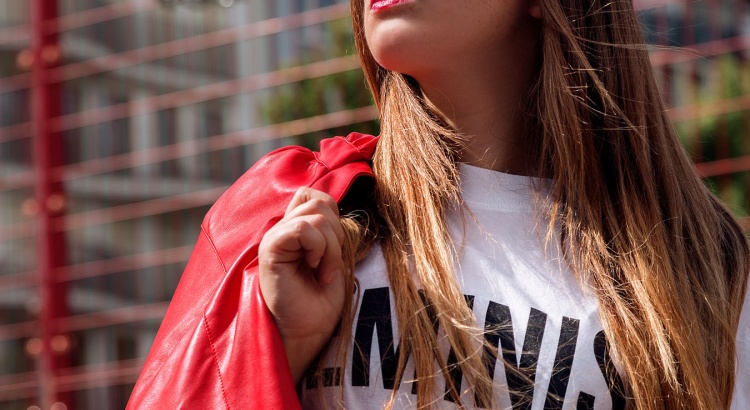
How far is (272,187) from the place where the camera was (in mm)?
1494

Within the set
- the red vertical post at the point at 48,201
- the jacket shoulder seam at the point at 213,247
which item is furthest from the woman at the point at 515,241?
the red vertical post at the point at 48,201

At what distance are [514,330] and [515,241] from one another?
6.1 inches

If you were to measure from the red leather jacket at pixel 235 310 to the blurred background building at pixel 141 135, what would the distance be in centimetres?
203

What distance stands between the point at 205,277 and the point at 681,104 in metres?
2.66

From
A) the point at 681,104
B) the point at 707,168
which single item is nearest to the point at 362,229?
the point at 707,168

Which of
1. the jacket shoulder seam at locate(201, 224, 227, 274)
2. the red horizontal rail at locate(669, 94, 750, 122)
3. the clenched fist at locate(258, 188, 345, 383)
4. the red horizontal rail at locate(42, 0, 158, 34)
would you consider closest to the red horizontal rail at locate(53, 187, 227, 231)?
the red horizontal rail at locate(42, 0, 158, 34)

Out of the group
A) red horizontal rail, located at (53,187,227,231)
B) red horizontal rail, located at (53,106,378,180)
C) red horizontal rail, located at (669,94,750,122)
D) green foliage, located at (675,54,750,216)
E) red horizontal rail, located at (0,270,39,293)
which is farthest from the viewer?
red horizontal rail, located at (0,270,39,293)

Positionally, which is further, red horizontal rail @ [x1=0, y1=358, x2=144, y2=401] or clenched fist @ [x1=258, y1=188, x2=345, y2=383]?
red horizontal rail @ [x1=0, y1=358, x2=144, y2=401]

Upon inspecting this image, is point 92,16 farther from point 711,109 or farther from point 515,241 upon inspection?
point 515,241

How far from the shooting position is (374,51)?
4.99 ft

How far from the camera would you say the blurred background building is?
3773 millimetres

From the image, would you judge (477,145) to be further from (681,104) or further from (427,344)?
(681,104)

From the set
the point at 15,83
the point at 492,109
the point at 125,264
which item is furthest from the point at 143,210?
the point at 492,109

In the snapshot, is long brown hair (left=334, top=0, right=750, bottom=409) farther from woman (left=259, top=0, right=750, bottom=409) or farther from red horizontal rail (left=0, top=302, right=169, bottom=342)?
red horizontal rail (left=0, top=302, right=169, bottom=342)
